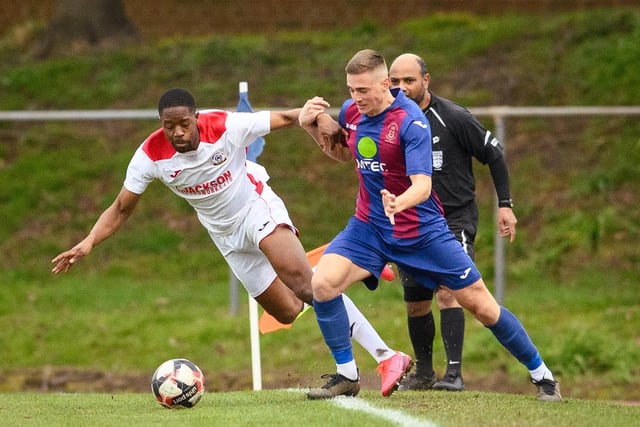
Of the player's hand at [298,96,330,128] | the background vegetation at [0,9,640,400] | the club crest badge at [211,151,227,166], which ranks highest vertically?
the player's hand at [298,96,330,128]

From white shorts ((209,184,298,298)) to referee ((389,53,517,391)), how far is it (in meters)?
1.03

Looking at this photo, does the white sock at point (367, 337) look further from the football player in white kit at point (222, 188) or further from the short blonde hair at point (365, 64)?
the short blonde hair at point (365, 64)

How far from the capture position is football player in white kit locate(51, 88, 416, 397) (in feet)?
26.0

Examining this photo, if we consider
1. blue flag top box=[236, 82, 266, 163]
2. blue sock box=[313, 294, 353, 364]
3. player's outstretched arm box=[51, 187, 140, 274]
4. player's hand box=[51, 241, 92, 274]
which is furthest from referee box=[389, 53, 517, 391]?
player's hand box=[51, 241, 92, 274]

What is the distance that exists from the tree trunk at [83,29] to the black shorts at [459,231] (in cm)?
1138

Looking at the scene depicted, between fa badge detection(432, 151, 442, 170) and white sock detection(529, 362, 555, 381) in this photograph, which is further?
fa badge detection(432, 151, 442, 170)

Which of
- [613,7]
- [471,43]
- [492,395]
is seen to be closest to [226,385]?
[492,395]

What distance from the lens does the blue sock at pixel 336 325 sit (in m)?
7.43

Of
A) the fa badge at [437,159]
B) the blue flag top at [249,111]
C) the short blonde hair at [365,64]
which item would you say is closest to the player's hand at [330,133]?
the short blonde hair at [365,64]

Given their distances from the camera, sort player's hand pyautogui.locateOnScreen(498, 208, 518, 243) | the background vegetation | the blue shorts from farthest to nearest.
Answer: the background vegetation, player's hand pyautogui.locateOnScreen(498, 208, 518, 243), the blue shorts

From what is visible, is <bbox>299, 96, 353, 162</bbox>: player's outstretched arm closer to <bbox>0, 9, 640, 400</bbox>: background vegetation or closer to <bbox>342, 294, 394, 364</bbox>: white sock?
<bbox>342, 294, 394, 364</bbox>: white sock

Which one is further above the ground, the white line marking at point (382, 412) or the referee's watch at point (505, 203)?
the referee's watch at point (505, 203)

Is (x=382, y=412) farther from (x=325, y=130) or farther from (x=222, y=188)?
(x=222, y=188)

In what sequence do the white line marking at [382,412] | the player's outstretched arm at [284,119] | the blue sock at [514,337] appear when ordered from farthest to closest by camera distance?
1. the player's outstretched arm at [284,119]
2. the blue sock at [514,337]
3. the white line marking at [382,412]
